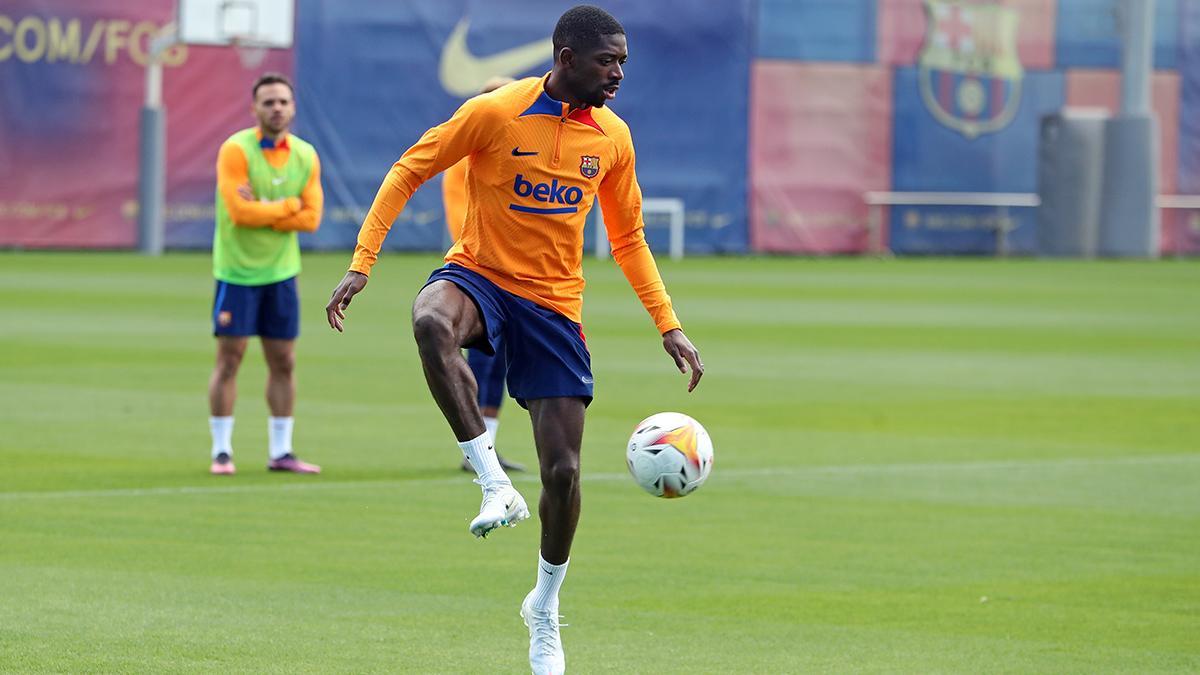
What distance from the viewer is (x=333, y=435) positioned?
14.7 metres

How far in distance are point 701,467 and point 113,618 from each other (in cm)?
235

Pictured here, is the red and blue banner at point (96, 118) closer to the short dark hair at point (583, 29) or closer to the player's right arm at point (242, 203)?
the player's right arm at point (242, 203)

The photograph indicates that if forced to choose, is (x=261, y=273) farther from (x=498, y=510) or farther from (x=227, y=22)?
(x=227, y=22)

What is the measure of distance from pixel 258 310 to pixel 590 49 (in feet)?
18.4


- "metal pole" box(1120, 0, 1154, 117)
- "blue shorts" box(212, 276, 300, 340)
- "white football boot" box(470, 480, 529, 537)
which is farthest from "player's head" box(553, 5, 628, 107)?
"metal pole" box(1120, 0, 1154, 117)

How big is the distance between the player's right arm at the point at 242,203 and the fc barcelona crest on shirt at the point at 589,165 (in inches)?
209

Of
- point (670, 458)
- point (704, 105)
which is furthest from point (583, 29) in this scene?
Result: point (704, 105)

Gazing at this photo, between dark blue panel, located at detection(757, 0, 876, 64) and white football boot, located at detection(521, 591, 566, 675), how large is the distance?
131 ft

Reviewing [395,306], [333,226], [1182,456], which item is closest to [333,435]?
[1182,456]

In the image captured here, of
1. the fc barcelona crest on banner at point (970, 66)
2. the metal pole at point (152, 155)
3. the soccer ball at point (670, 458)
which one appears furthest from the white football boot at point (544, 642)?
the fc barcelona crest on banner at point (970, 66)

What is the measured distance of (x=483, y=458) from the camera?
7316 millimetres

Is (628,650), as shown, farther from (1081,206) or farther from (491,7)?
(1081,206)

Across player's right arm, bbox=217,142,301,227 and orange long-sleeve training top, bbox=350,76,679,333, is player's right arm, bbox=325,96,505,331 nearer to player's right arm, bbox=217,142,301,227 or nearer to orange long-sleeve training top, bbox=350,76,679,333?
orange long-sleeve training top, bbox=350,76,679,333

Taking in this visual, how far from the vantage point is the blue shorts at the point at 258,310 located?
1268 cm
